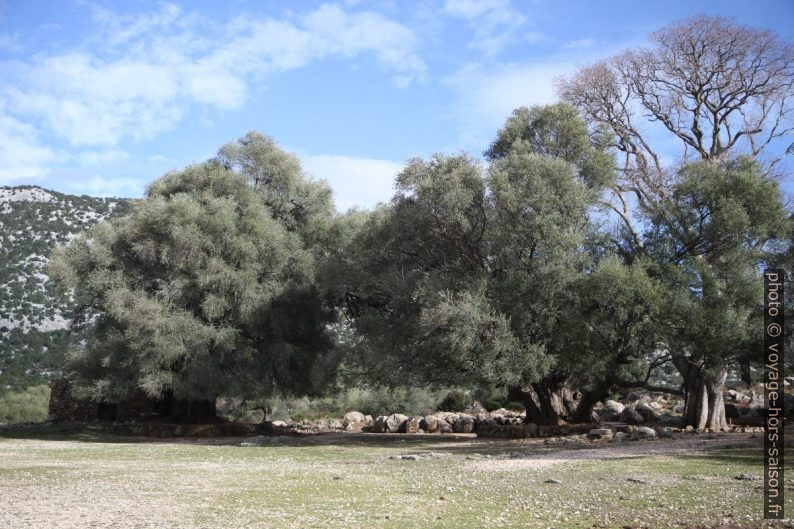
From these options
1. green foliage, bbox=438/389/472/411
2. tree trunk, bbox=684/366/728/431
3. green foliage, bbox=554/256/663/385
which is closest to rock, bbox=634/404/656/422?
tree trunk, bbox=684/366/728/431

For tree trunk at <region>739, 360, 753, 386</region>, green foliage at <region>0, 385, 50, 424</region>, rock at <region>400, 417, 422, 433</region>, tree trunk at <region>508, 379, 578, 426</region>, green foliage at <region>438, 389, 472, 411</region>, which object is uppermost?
tree trunk at <region>739, 360, 753, 386</region>

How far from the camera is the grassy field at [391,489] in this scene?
8.38m

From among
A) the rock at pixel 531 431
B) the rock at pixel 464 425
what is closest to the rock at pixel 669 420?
the rock at pixel 531 431

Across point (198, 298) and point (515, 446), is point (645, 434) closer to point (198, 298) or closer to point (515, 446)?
point (515, 446)

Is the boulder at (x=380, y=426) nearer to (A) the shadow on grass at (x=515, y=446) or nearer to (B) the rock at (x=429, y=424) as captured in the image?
(B) the rock at (x=429, y=424)

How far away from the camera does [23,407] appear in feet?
125

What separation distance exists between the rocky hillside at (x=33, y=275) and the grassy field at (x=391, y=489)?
104 feet

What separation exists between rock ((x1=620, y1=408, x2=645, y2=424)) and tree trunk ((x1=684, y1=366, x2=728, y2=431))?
15.3 feet

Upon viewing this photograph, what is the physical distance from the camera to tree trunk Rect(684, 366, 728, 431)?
25531mm

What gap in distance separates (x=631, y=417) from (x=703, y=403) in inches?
220

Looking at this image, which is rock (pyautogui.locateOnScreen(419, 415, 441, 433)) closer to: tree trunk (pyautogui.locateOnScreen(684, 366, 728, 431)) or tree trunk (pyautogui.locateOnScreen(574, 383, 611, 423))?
tree trunk (pyautogui.locateOnScreen(574, 383, 611, 423))

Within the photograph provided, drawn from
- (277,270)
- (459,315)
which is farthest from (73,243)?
(459,315)

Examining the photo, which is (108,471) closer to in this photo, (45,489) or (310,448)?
(45,489)

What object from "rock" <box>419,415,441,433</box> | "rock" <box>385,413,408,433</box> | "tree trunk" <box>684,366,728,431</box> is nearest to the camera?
"tree trunk" <box>684,366,728,431</box>
